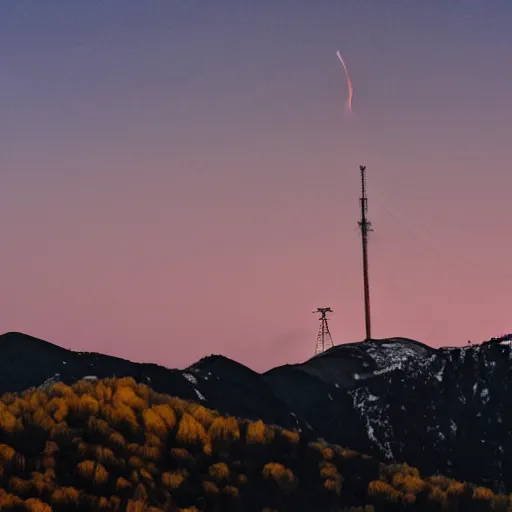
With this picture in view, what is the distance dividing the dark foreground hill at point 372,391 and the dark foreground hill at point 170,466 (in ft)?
110

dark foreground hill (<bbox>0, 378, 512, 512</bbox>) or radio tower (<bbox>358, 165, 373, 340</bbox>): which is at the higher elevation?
radio tower (<bbox>358, 165, 373, 340</bbox>)

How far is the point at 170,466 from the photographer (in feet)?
118

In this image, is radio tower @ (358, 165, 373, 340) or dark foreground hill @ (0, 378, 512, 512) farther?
radio tower @ (358, 165, 373, 340)

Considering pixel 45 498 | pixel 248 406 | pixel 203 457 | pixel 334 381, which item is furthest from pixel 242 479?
pixel 334 381

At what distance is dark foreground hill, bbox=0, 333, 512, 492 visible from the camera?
7462 cm

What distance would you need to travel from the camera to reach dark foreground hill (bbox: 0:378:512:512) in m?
33.6

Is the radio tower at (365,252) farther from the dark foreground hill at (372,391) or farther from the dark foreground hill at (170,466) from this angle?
the dark foreground hill at (170,466)

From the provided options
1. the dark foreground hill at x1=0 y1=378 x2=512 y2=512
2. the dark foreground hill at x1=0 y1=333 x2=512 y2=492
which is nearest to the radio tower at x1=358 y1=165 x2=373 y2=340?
the dark foreground hill at x1=0 y1=333 x2=512 y2=492

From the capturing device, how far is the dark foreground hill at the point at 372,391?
7462 centimetres

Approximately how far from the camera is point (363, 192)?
9075 centimetres

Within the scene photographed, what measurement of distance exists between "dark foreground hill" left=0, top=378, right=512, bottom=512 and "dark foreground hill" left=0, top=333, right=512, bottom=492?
33.4 m

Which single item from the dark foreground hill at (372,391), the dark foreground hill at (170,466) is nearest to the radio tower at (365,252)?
the dark foreground hill at (372,391)

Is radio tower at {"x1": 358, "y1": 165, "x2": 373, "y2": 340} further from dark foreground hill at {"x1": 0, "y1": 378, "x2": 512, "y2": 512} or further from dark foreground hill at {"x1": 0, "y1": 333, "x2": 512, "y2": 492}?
dark foreground hill at {"x1": 0, "y1": 378, "x2": 512, "y2": 512}

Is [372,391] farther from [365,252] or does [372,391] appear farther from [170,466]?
[170,466]
